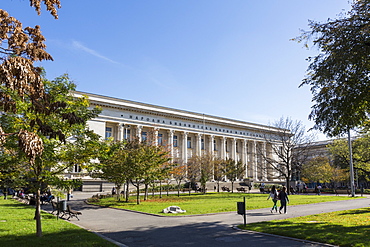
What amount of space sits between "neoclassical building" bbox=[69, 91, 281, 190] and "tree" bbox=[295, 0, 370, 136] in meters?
34.7

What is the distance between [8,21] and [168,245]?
27.7 feet

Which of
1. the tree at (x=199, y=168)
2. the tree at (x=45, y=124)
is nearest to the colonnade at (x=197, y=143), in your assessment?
the tree at (x=199, y=168)

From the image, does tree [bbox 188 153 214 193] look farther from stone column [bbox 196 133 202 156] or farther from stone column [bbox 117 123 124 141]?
stone column [bbox 196 133 202 156]

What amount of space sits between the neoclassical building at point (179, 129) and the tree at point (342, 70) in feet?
114

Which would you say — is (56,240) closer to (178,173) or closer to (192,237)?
(192,237)

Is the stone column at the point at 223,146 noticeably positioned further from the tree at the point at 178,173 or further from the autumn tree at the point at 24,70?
the autumn tree at the point at 24,70

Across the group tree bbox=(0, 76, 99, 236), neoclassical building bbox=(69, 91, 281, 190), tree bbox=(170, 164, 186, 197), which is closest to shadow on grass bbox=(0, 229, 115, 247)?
tree bbox=(0, 76, 99, 236)

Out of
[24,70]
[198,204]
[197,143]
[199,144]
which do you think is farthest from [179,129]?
[24,70]

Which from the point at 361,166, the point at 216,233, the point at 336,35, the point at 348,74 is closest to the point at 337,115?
the point at 348,74

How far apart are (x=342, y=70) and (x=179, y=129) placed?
61.6 metres

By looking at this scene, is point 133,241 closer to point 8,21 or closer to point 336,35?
point 8,21

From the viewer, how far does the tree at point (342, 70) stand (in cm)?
1334

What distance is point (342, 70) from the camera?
14.2 meters

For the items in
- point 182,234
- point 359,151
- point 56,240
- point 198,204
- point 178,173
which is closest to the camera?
point 56,240
